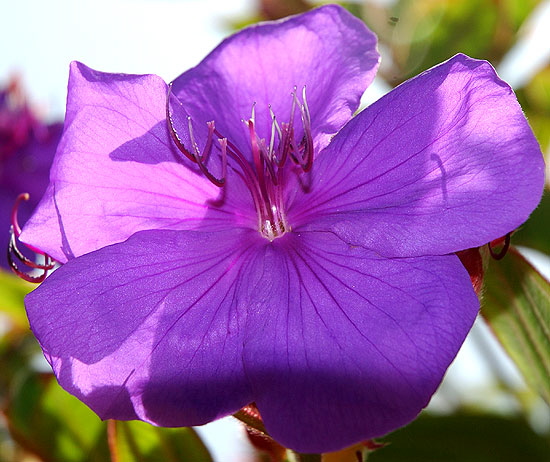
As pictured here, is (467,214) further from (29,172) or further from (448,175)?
(29,172)

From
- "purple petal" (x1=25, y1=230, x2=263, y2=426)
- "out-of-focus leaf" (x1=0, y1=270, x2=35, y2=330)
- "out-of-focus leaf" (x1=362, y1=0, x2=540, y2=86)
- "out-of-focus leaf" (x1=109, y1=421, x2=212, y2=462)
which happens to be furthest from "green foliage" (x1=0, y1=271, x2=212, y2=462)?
"out-of-focus leaf" (x1=362, y1=0, x2=540, y2=86)

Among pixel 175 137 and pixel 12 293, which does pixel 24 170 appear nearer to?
pixel 12 293

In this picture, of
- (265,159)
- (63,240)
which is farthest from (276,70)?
(63,240)

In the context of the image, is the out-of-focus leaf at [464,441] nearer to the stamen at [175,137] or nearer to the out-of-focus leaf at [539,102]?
the out-of-focus leaf at [539,102]

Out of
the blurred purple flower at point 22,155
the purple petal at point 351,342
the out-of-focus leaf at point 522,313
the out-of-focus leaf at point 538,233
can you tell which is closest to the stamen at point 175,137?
the purple petal at point 351,342

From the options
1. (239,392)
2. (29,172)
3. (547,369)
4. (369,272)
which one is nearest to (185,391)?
(239,392)

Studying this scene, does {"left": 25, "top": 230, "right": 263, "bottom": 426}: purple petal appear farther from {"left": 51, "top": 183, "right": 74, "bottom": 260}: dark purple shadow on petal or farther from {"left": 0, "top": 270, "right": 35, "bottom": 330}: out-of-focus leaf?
{"left": 0, "top": 270, "right": 35, "bottom": 330}: out-of-focus leaf
